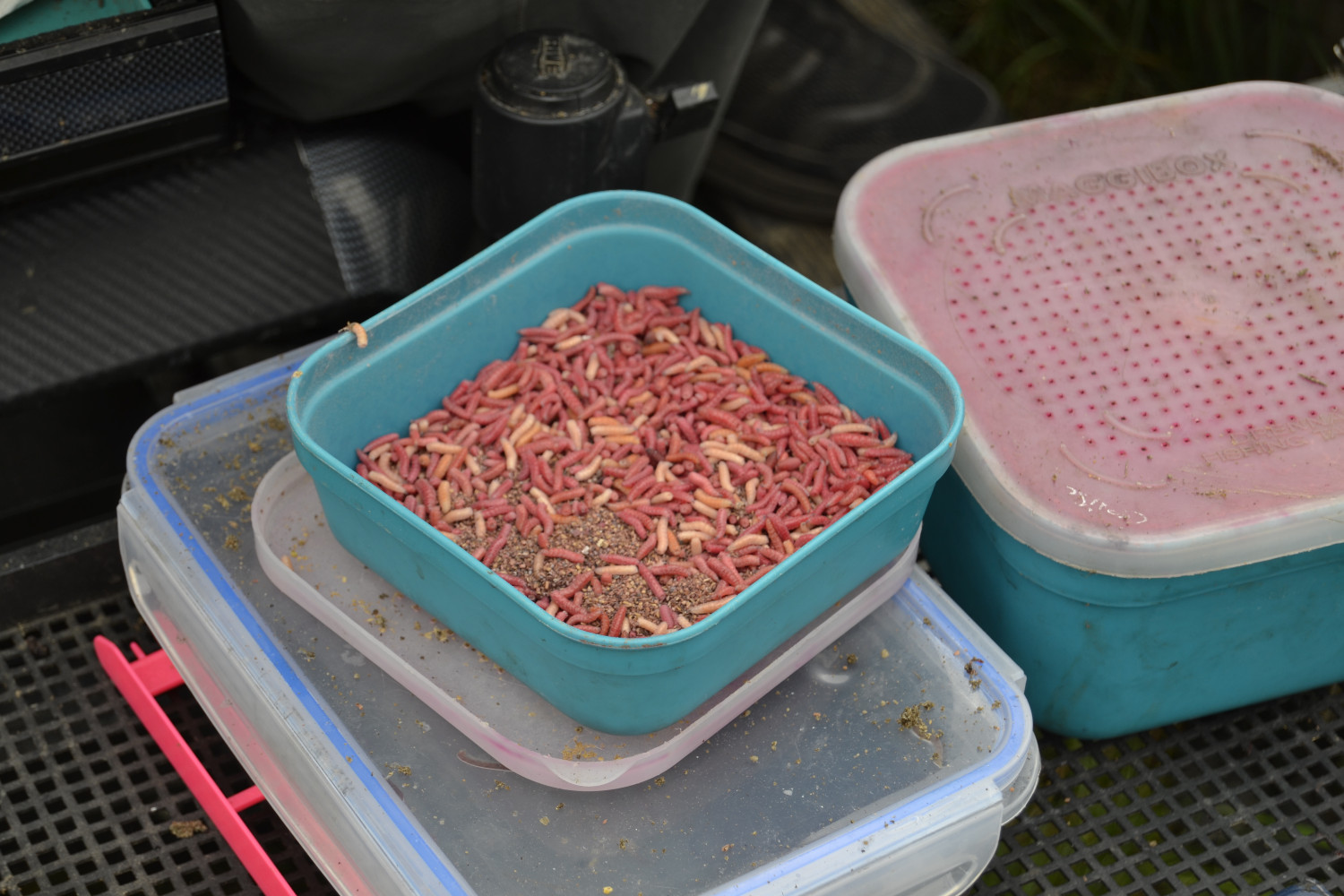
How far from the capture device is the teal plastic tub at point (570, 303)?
912 millimetres

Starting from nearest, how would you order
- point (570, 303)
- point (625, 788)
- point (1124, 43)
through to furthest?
point (625, 788) → point (570, 303) → point (1124, 43)

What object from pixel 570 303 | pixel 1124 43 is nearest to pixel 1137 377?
pixel 570 303

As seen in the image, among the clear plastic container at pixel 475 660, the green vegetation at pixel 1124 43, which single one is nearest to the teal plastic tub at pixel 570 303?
the clear plastic container at pixel 475 660

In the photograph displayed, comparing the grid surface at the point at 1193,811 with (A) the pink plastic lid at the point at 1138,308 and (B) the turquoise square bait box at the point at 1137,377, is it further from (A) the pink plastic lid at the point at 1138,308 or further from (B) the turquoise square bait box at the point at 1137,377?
(A) the pink plastic lid at the point at 1138,308

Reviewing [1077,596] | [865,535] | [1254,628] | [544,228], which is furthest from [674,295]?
[1254,628]

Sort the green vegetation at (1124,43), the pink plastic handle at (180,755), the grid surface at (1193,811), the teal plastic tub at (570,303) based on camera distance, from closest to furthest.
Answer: the teal plastic tub at (570,303), the pink plastic handle at (180,755), the grid surface at (1193,811), the green vegetation at (1124,43)

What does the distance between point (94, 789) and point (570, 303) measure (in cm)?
62

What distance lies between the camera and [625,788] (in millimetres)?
1001

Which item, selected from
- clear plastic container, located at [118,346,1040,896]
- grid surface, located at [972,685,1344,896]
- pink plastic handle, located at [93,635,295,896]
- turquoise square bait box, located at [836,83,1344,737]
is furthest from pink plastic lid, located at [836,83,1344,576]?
pink plastic handle, located at [93,635,295,896]

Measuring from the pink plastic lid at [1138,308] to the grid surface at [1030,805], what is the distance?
279mm

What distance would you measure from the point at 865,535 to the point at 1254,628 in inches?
15.0

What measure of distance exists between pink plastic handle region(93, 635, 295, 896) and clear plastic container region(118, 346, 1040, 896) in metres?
0.03

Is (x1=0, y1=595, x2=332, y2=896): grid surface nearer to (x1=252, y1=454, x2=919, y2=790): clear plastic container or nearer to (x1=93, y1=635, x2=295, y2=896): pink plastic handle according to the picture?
(x1=93, y1=635, x2=295, y2=896): pink plastic handle

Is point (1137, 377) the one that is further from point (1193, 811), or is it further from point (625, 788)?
point (625, 788)
